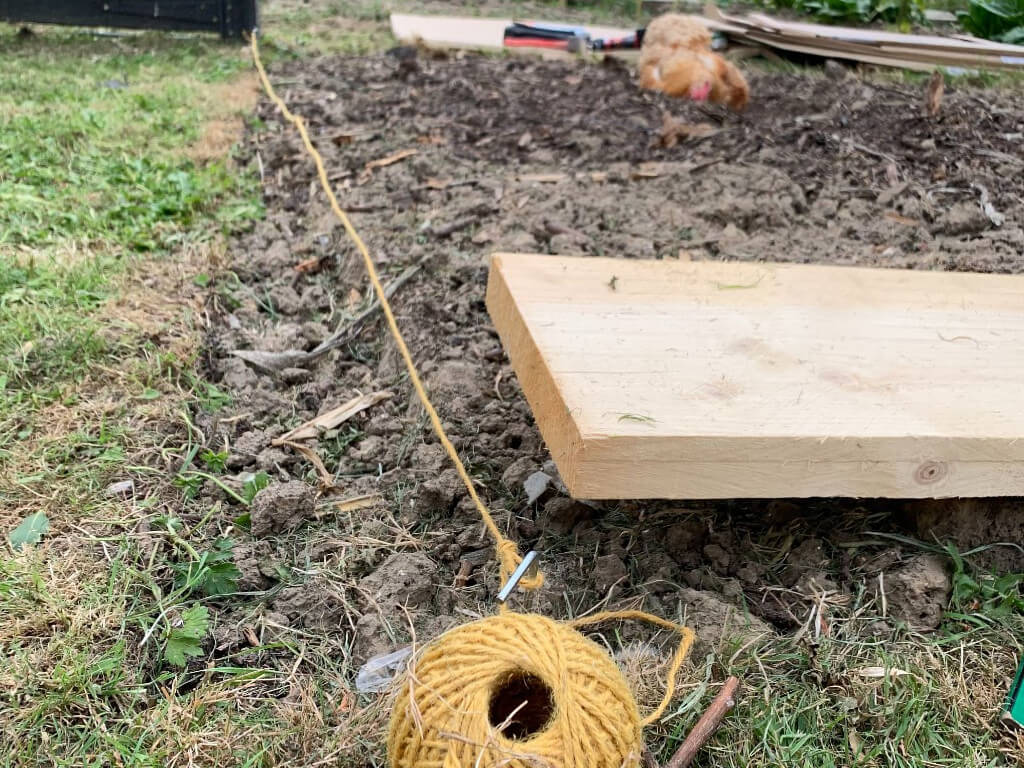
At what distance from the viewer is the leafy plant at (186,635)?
1.82 meters

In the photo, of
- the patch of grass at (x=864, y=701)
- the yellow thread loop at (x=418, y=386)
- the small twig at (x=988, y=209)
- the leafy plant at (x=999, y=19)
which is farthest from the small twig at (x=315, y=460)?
the leafy plant at (x=999, y=19)

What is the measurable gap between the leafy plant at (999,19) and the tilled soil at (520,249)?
2.55 metres

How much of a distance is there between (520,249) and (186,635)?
1.94 metres

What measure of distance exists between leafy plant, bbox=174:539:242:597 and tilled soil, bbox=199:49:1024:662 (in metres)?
0.04

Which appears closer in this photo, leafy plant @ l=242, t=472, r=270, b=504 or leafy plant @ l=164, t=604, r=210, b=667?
leafy plant @ l=164, t=604, r=210, b=667

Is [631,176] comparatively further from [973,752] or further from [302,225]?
[973,752]

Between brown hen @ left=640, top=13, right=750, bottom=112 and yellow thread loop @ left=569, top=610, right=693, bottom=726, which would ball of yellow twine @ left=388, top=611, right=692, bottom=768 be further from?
brown hen @ left=640, top=13, right=750, bottom=112

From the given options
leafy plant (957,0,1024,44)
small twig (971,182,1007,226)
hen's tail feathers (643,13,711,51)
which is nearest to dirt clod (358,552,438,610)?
small twig (971,182,1007,226)

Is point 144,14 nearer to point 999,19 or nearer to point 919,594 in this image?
point 999,19

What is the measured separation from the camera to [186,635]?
1.85 meters

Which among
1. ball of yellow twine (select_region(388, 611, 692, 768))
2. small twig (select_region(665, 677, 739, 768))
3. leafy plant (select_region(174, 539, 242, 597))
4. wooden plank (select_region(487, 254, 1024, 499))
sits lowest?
leafy plant (select_region(174, 539, 242, 597))

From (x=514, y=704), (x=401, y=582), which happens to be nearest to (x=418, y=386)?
(x=401, y=582)

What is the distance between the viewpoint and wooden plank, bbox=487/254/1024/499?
175 cm

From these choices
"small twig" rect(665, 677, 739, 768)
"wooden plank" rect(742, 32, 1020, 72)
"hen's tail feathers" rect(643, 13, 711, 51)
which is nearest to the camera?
"small twig" rect(665, 677, 739, 768)
